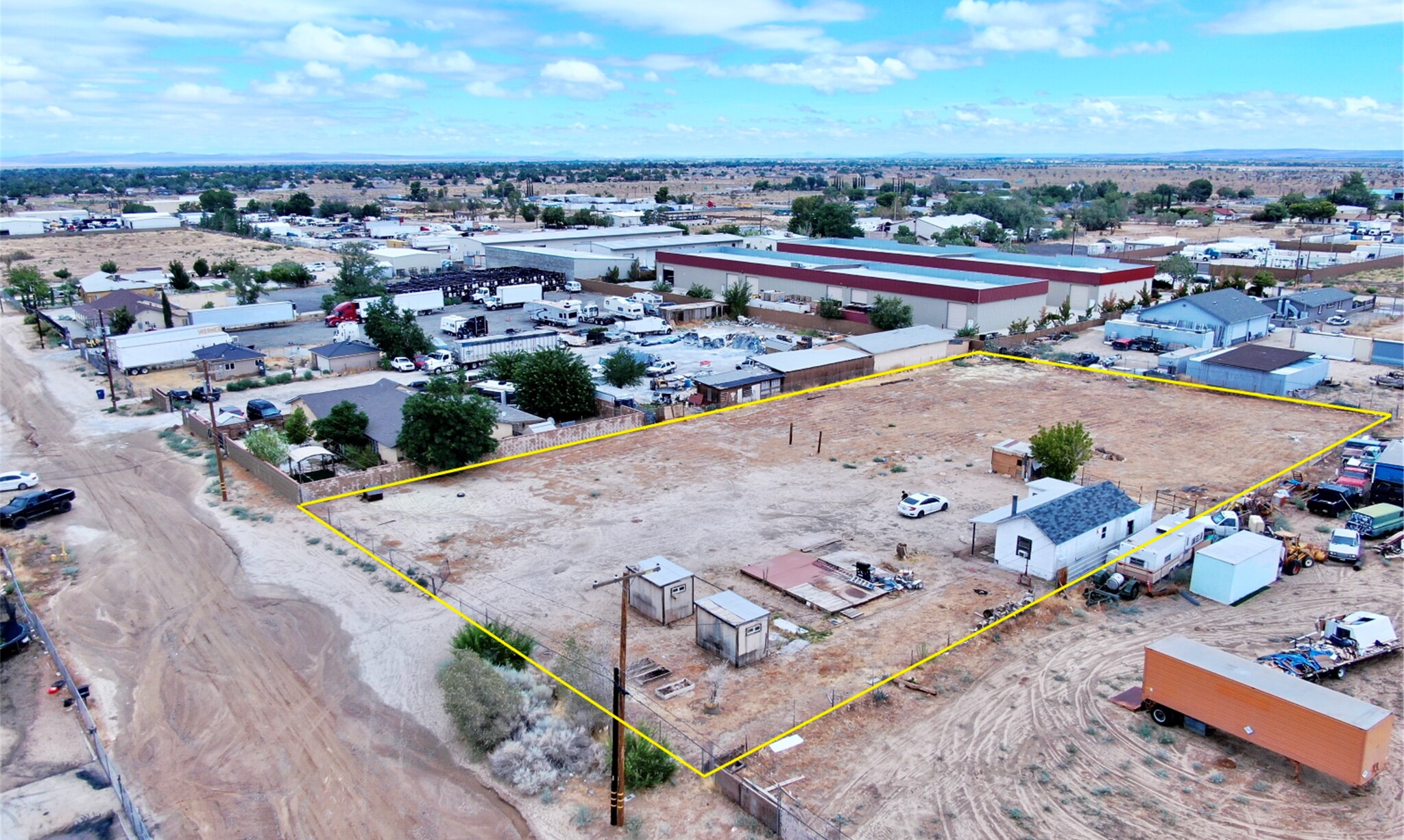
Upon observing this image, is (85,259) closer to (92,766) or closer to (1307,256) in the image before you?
(92,766)

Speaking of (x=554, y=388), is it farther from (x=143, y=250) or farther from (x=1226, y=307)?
(x=143, y=250)

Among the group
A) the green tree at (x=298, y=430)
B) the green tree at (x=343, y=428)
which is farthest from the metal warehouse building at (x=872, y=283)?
the green tree at (x=298, y=430)

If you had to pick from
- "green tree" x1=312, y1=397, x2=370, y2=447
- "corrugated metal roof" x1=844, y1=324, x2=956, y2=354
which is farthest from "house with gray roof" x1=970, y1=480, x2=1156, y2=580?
"corrugated metal roof" x1=844, y1=324, x2=956, y2=354

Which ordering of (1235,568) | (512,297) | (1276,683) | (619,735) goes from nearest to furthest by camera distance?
1. (619,735)
2. (1276,683)
3. (1235,568)
4. (512,297)

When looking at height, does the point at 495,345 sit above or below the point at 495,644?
above

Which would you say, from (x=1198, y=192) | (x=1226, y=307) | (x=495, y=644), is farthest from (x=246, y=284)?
(x=1198, y=192)

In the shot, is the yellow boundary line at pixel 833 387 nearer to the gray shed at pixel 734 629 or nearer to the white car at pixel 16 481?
the gray shed at pixel 734 629
